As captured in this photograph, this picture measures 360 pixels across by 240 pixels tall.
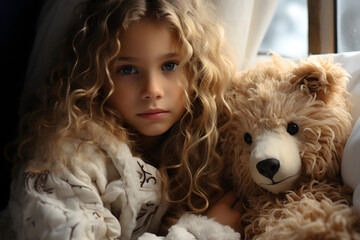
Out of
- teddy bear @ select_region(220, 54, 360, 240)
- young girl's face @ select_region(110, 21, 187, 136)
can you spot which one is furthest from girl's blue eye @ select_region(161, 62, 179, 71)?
teddy bear @ select_region(220, 54, 360, 240)

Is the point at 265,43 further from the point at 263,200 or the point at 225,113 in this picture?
the point at 263,200

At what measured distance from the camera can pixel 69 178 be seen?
0.76 metres

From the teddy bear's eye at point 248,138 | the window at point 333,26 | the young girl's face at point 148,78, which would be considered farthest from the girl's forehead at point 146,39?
the window at point 333,26

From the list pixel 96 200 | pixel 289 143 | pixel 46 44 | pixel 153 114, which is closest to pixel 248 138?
pixel 289 143

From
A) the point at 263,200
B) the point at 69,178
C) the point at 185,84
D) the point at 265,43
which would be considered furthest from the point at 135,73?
the point at 265,43

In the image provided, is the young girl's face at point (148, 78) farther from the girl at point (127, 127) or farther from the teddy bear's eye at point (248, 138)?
the teddy bear's eye at point (248, 138)

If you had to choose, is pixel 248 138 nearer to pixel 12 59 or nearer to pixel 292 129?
pixel 292 129

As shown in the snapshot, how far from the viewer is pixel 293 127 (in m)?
0.77

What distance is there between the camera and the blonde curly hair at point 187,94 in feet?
2.69

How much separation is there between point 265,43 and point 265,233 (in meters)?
1.07

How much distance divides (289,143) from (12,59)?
67cm

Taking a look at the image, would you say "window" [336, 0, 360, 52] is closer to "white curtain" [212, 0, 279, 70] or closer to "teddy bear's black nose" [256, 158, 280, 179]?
"white curtain" [212, 0, 279, 70]

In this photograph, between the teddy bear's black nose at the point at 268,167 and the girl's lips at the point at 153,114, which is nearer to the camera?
the teddy bear's black nose at the point at 268,167

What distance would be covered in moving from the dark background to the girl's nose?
36 cm
